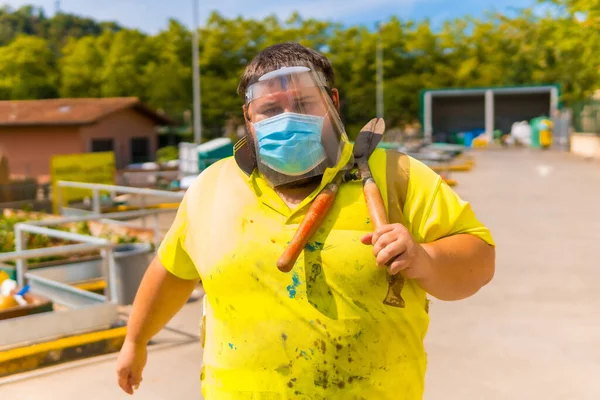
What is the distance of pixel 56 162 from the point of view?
1558cm

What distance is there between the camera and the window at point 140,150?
31.8 metres

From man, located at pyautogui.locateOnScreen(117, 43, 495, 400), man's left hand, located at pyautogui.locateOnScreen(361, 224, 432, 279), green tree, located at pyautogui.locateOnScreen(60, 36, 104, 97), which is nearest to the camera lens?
man's left hand, located at pyautogui.locateOnScreen(361, 224, 432, 279)

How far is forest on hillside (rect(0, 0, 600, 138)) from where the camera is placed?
47.1 metres

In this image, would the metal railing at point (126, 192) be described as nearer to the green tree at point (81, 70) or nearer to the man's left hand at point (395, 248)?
the man's left hand at point (395, 248)

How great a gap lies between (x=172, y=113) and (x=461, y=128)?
63.0 feet

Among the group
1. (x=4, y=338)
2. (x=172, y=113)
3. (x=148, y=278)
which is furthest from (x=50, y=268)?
(x=172, y=113)

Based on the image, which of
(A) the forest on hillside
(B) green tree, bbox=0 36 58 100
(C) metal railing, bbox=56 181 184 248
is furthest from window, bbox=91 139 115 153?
(C) metal railing, bbox=56 181 184 248

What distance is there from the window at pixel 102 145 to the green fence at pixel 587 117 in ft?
67.9

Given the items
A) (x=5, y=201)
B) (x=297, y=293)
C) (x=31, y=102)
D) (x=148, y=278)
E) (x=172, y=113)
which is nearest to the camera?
(x=297, y=293)

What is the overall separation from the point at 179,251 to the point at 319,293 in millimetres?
490

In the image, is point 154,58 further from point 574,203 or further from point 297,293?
point 297,293

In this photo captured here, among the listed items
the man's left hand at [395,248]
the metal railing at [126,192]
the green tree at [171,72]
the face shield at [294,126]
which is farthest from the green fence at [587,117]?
the man's left hand at [395,248]

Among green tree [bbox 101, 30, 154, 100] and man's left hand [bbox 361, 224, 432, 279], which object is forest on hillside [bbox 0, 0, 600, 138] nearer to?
green tree [bbox 101, 30, 154, 100]

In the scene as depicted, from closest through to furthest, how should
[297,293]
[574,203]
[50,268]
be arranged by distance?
[297,293], [50,268], [574,203]
